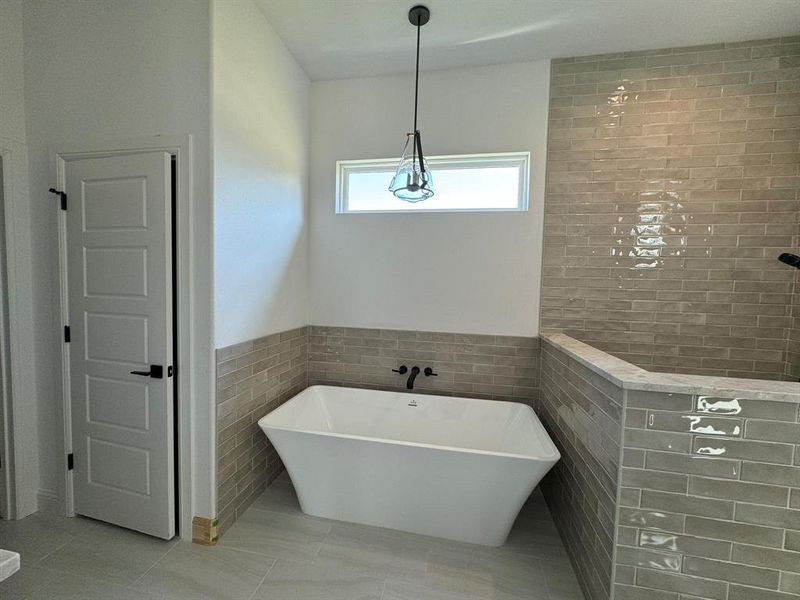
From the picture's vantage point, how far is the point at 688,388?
1285 mm

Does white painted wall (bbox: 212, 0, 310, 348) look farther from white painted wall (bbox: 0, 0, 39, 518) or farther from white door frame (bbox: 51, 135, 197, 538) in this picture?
white painted wall (bbox: 0, 0, 39, 518)

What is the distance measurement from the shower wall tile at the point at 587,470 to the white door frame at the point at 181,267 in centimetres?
209

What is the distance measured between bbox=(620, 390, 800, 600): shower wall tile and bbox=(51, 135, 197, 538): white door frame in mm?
2139

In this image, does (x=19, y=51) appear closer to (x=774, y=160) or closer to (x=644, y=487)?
(x=644, y=487)

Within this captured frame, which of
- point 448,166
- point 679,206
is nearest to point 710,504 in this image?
point 679,206

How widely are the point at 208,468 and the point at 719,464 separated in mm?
2393

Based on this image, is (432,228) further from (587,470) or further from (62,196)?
(62,196)

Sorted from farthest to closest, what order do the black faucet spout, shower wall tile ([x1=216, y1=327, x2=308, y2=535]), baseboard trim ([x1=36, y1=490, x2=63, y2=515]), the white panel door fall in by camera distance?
the black faucet spout < baseboard trim ([x1=36, y1=490, x2=63, y2=515]) < shower wall tile ([x1=216, y1=327, x2=308, y2=535]) < the white panel door

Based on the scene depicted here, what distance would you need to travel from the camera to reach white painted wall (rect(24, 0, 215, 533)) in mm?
1725

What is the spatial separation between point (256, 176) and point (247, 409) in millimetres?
1478

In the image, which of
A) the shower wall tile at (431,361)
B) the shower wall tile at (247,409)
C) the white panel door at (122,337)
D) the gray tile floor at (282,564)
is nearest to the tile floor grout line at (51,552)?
the gray tile floor at (282,564)

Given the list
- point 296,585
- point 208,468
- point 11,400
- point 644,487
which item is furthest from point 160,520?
point 644,487

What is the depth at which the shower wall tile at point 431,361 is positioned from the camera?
8.29 ft

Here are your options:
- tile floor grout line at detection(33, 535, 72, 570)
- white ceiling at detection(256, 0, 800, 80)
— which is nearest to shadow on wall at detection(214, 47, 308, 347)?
white ceiling at detection(256, 0, 800, 80)
